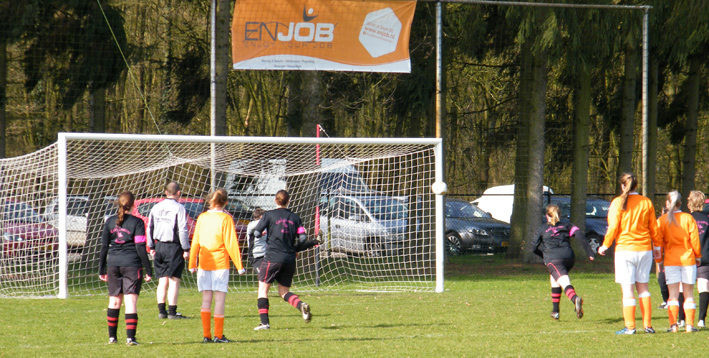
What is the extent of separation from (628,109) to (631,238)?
10488 mm

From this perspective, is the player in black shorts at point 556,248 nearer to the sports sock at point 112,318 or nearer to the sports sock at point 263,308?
the sports sock at point 263,308

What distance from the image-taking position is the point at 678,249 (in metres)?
7.39

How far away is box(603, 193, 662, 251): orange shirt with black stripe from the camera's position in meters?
7.15

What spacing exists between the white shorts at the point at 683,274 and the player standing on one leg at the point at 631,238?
357 mm

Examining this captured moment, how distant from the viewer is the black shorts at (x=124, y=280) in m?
6.65

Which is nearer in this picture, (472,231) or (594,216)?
(472,231)

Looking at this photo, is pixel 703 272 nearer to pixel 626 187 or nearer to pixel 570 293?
pixel 626 187

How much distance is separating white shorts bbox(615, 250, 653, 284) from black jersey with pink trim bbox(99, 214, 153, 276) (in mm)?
4828

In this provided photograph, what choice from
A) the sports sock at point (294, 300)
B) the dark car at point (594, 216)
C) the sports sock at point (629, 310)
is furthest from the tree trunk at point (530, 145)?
the sports sock at point (294, 300)

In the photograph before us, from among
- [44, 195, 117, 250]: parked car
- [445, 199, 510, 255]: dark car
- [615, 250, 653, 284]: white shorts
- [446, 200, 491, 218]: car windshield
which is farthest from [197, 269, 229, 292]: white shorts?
[446, 200, 491, 218]: car windshield

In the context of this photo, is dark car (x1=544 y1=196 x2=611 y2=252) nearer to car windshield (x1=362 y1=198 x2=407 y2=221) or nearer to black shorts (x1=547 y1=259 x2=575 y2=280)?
car windshield (x1=362 y1=198 x2=407 y2=221)

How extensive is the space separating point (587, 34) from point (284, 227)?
30.6ft

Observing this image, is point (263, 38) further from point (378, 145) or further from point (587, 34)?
point (587, 34)

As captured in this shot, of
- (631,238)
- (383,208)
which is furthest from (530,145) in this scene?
(631,238)
